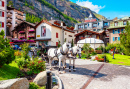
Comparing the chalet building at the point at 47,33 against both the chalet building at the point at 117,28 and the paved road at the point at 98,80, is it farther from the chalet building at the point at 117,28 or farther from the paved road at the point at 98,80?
the chalet building at the point at 117,28

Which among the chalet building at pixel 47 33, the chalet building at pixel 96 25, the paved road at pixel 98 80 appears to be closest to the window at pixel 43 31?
the chalet building at pixel 47 33

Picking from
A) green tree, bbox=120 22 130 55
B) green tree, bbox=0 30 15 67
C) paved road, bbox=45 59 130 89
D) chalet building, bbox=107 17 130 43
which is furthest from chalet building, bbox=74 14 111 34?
green tree, bbox=0 30 15 67

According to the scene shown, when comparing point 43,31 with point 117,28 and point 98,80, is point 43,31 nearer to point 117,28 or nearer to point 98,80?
point 98,80

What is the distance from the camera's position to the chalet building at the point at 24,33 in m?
30.9

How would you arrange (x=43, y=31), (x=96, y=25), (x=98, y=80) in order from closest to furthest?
1. (x=98, y=80)
2. (x=43, y=31)
3. (x=96, y=25)

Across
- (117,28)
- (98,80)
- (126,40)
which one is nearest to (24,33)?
(126,40)

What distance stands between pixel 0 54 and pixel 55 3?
178 meters

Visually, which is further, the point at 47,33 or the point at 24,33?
the point at 24,33

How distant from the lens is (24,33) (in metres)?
32.6

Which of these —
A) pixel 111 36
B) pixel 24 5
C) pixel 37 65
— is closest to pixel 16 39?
pixel 37 65

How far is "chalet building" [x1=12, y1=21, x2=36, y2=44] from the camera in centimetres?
3090

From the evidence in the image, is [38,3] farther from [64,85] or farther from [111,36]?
[64,85]

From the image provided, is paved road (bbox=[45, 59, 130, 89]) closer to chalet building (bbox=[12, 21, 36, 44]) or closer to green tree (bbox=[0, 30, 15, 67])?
green tree (bbox=[0, 30, 15, 67])

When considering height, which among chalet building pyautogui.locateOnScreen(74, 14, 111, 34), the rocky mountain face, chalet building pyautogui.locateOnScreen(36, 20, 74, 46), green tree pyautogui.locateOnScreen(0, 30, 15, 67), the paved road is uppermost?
the rocky mountain face
